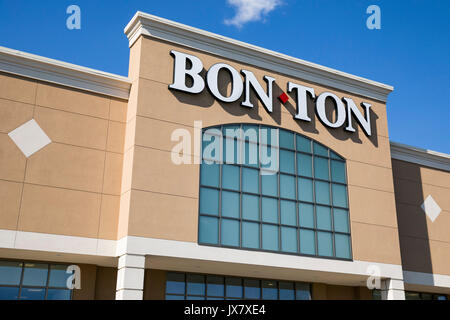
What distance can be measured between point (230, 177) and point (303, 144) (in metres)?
4.28

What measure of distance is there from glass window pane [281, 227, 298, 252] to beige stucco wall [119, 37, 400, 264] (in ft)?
10.3

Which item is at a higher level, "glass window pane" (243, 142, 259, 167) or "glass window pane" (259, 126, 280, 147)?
"glass window pane" (259, 126, 280, 147)

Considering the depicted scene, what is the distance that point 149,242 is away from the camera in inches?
748

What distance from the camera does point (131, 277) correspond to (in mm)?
18516

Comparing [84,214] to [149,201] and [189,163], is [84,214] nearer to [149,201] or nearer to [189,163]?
[149,201]

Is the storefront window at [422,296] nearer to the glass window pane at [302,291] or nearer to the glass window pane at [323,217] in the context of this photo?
the glass window pane at [302,291]

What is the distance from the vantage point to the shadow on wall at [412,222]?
26327 millimetres

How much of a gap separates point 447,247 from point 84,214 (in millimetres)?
19324

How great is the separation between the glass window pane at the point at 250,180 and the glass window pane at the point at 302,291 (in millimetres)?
5983

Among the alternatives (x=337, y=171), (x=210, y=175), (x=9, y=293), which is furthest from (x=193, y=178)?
(x=9, y=293)

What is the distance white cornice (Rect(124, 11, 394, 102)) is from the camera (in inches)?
846

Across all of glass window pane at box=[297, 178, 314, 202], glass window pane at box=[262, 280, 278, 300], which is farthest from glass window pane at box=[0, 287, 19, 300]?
glass window pane at box=[297, 178, 314, 202]

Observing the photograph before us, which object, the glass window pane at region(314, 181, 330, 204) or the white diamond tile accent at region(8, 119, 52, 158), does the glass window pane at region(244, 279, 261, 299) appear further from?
the white diamond tile accent at region(8, 119, 52, 158)
